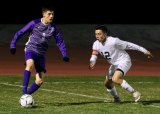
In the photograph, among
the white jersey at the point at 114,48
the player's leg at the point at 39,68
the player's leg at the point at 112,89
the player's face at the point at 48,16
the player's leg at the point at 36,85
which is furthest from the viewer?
the player's leg at the point at 112,89

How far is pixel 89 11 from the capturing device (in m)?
38.0

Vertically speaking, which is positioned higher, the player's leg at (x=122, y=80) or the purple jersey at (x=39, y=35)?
the purple jersey at (x=39, y=35)

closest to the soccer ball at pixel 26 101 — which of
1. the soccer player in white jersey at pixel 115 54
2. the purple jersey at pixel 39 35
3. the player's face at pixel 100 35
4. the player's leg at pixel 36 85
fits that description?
the player's leg at pixel 36 85

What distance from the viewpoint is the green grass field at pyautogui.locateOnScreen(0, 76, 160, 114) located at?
11836mm

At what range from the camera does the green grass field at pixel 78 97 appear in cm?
1184

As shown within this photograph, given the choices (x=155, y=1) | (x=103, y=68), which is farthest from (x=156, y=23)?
(x=103, y=68)

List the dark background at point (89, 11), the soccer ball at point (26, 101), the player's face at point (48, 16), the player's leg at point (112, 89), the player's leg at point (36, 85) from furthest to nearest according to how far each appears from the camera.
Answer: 1. the dark background at point (89, 11)
2. the player's leg at point (112, 89)
3. the player's leg at point (36, 85)
4. the player's face at point (48, 16)
5. the soccer ball at point (26, 101)

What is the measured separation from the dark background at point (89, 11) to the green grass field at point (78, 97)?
17628mm

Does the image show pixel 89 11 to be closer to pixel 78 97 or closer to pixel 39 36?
pixel 78 97

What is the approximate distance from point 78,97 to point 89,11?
23.9 m

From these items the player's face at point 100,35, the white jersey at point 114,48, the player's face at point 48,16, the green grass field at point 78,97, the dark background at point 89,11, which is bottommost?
the dark background at point 89,11

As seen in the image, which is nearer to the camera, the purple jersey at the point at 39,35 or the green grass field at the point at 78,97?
the green grass field at the point at 78,97

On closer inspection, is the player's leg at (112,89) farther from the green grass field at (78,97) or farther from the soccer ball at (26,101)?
the soccer ball at (26,101)

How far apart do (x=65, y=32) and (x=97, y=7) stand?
15.6 feet
